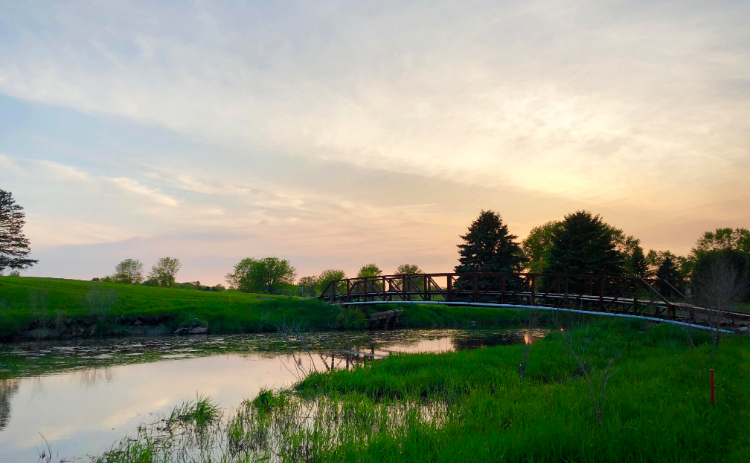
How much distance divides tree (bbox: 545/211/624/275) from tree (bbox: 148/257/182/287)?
74.1m

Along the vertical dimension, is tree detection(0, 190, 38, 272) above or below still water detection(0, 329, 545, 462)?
above

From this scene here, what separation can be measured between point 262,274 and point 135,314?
56.8 metres

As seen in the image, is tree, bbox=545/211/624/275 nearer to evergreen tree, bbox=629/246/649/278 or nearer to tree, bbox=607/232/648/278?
tree, bbox=607/232/648/278

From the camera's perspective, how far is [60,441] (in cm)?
940

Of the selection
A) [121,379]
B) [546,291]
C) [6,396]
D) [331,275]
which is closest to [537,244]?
[546,291]

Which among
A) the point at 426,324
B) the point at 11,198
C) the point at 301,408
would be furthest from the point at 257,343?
the point at 11,198

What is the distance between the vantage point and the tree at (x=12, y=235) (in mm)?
44875

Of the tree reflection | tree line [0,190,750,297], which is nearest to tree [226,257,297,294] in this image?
tree line [0,190,750,297]

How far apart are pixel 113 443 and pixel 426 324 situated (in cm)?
3703

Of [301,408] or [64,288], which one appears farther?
[64,288]

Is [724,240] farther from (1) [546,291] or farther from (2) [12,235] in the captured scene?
(2) [12,235]

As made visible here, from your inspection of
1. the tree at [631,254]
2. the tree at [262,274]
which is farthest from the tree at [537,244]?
the tree at [262,274]

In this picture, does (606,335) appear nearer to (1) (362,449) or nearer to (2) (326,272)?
(1) (362,449)

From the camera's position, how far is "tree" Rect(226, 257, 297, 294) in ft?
289
